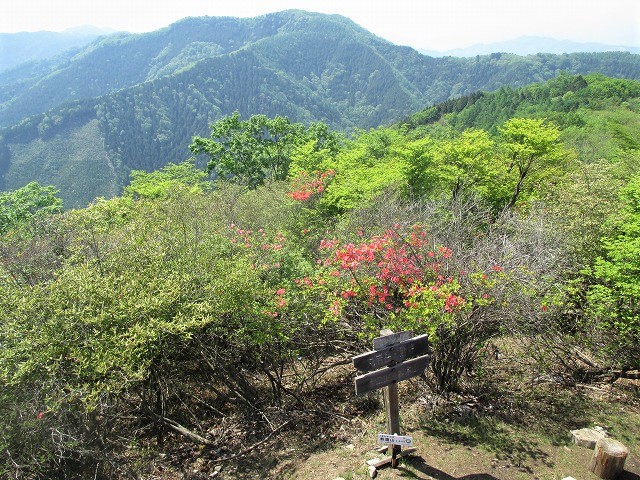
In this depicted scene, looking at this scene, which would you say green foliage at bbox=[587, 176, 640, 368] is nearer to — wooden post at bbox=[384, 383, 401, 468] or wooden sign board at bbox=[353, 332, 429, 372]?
wooden sign board at bbox=[353, 332, 429, 372]

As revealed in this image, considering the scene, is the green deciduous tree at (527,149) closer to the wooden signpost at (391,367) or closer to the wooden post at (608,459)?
the wooden post at (608,459)

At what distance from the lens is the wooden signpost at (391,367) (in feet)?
18.1

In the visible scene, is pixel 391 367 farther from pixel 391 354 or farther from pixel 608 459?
pixel 608 459

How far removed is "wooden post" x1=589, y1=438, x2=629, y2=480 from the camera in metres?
6.05

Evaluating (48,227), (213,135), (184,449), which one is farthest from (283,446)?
(213,135)

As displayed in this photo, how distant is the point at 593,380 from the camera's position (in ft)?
29.3

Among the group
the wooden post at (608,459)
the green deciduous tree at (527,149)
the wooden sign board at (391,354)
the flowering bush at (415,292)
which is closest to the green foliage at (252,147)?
the green deciduous tree at (527,149)

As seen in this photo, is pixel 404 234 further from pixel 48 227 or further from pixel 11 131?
pixel 11 131

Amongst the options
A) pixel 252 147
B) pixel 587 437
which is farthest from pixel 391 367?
pixel 252 147

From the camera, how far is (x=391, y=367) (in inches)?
224

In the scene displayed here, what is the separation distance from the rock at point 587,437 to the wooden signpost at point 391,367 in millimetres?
3216

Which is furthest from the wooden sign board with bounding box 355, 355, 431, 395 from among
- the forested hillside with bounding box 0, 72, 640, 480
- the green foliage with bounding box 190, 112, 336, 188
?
the green foliage with bounding box 190, 112, 336, 188

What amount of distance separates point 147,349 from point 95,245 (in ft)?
11.9

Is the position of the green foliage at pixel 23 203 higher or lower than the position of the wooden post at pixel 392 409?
higher
